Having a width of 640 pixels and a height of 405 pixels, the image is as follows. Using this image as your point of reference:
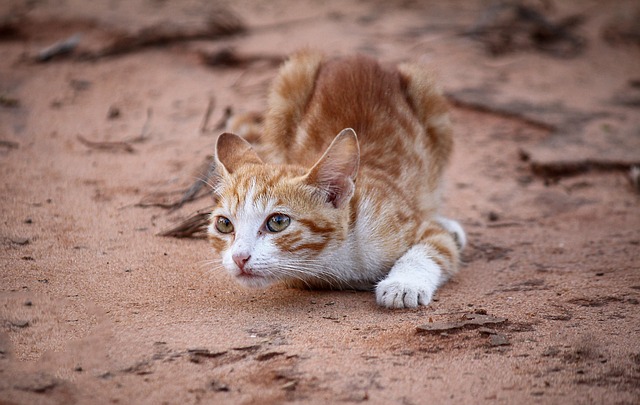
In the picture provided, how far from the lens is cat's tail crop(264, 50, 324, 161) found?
495cm

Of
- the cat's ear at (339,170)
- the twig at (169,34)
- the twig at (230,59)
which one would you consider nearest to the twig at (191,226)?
the cat's ear at (339,170)

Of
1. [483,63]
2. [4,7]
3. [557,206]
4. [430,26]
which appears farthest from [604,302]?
[4,7]

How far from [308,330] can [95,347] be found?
36.1 inches

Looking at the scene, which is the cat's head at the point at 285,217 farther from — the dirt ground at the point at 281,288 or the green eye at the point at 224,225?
the dirt ground at the point at 281,288

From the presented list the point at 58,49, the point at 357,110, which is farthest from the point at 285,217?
the point at 58,49

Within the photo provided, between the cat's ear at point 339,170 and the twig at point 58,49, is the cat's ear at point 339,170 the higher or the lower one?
the lower one

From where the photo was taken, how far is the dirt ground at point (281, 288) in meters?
2.76

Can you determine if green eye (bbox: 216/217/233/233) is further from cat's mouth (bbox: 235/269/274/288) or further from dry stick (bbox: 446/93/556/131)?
dry stick (bbox: 446/93/556/131)

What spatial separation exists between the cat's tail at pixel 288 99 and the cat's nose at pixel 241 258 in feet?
5.40

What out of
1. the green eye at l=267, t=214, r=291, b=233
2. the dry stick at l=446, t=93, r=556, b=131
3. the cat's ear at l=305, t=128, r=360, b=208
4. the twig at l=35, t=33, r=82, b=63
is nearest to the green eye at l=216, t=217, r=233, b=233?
the green eye at l=267, t=214, r=291, b=233

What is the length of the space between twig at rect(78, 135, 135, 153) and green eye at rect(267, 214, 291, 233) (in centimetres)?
253

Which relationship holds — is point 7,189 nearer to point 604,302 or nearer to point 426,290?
point 426,290

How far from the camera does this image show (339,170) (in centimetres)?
366

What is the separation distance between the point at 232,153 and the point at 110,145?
2.11m
